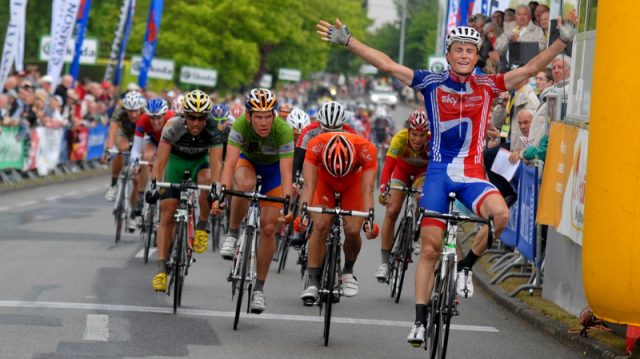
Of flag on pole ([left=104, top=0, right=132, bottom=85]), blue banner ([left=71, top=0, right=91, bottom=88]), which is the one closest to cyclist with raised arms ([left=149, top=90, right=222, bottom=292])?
blue banner ([left=71, top=0, right=91, bottom=88])

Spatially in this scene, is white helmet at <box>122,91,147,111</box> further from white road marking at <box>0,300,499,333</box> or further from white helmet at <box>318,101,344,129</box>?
white helmet at <box>318,101,344,129</box>

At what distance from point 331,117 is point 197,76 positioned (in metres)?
49.1

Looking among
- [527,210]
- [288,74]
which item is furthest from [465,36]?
[288,74]

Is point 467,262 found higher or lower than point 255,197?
lower

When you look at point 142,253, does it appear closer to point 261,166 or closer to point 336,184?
point 261,166

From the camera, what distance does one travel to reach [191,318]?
453 inches

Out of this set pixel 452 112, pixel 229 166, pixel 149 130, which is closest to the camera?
pixel 452 112

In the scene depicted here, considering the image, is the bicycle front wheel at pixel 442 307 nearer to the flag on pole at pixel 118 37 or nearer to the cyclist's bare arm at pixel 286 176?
the cyclist's bare arm at pixel 286 176

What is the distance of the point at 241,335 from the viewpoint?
10742 millimetres

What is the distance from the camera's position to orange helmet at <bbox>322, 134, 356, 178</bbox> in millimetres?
11062

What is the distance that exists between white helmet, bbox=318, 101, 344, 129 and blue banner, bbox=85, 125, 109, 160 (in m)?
24.0

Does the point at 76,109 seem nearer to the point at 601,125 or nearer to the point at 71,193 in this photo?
the point at 71,193

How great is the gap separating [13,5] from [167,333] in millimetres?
17605

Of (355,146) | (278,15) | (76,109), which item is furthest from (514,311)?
(278,15)
